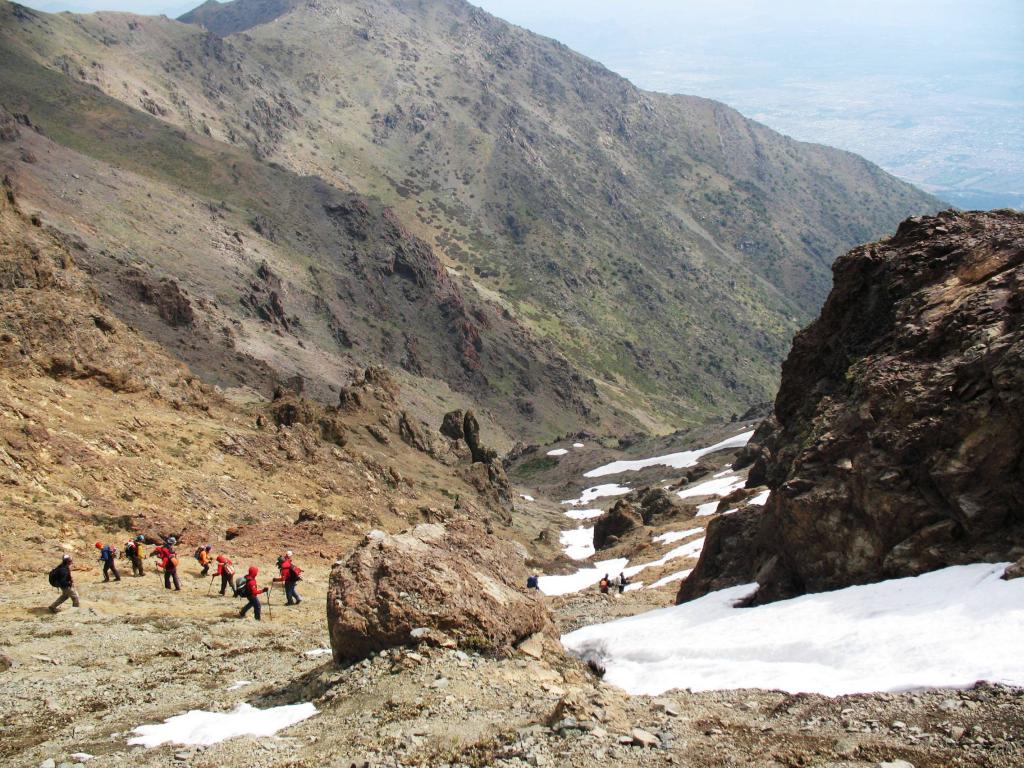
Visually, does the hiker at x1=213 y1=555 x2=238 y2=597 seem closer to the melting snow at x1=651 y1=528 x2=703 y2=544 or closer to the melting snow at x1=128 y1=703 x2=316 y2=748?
the melting snow at x1=128 y1=703 x2=316 y2=748

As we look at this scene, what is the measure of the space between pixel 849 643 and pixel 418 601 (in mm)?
7296

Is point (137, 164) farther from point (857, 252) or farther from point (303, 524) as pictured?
point (857, 252)

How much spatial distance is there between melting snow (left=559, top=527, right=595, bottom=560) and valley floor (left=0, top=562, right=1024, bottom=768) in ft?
129

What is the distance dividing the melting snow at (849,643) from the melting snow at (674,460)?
67088 mm

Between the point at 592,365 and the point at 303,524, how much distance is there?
6641 inches

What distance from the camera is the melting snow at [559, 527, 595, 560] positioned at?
5617 centimetres

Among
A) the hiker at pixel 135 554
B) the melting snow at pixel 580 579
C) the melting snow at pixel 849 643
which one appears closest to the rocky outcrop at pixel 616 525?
the melting snow at pixel 580 579

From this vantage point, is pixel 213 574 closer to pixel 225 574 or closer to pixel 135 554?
pixel 225 574

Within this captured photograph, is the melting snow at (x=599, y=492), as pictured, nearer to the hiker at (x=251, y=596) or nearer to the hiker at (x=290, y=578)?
the hiker at (x=290, y=578)

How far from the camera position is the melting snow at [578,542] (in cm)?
5617

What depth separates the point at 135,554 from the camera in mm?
→ 23188

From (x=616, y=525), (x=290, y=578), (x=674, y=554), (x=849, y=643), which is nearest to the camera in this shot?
(x=849, y=643)

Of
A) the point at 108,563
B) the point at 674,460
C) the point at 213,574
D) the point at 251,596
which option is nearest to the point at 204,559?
the point at 213,574

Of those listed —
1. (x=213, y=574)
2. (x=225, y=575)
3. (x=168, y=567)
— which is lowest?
(x=213, y=574)
